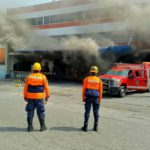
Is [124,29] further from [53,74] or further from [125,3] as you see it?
[53,74]

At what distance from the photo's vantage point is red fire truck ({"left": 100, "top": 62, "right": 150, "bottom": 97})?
17.9m

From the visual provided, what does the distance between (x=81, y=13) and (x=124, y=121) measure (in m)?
29.8

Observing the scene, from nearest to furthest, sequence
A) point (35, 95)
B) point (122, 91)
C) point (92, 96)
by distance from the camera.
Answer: point (35, 95) < point (92, 96) < point (122, 91)

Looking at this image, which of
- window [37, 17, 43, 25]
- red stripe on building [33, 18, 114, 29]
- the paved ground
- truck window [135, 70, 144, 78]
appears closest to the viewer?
the paved ground

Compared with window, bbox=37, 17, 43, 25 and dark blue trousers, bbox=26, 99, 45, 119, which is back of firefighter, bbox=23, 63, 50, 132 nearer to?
dark blue trousers, bbox=26, 99, 45, 119

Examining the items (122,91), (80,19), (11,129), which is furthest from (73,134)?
(80,19)

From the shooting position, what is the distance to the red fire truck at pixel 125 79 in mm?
17875

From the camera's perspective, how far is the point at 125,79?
1850 cm

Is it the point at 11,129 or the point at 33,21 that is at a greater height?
the point at 33,21

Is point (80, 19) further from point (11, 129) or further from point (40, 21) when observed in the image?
point (11, 129)

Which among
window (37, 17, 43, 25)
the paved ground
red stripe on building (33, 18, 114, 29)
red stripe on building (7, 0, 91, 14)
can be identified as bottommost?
the paved ground

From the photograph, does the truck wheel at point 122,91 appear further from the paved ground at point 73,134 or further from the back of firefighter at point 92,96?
the back of firefighter at point 92,96

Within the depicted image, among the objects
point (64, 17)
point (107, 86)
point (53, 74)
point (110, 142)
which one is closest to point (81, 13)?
point (64, 17)

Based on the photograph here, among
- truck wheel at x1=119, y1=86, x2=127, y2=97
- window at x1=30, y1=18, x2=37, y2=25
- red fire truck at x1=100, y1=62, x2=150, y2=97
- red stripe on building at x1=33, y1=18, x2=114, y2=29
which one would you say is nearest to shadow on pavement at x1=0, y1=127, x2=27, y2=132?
red fire truck at x1=100, y1=62, x2=150, y2=97
